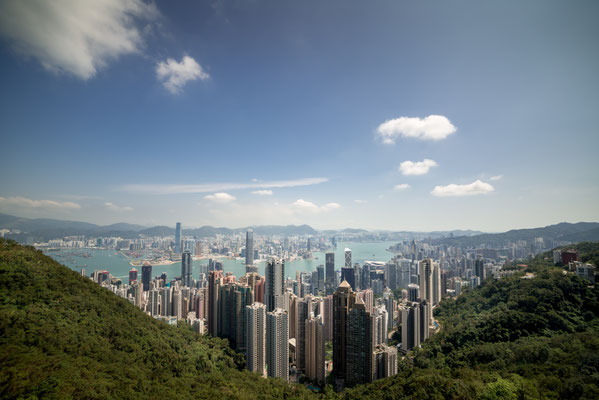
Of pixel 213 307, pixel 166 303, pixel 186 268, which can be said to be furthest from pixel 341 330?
pixel 186 268

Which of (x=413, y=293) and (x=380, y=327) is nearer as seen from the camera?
(x=380, y=327)

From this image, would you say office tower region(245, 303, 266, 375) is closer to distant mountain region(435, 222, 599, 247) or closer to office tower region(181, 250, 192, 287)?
office tower region(181, 250, 192, 287)

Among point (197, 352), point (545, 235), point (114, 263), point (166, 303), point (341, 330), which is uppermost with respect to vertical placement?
point (545, 235)

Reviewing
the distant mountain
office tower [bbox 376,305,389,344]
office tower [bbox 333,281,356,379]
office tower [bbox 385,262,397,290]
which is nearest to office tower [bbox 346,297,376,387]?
office tower [bbox 333,281,356,379]

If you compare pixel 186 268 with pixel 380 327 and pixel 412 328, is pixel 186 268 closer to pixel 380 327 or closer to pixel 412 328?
pixel 380 327

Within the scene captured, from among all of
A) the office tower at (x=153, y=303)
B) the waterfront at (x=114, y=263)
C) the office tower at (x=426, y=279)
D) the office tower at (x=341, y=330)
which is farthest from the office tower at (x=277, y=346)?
the waterfront at (x=114, y=263)
